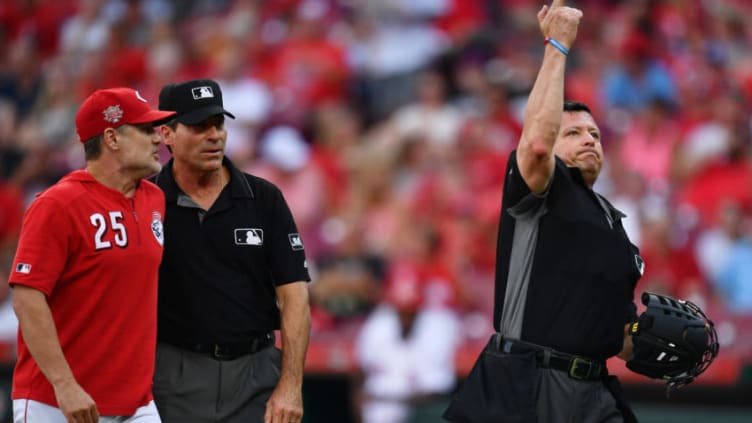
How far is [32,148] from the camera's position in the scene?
12.9 m

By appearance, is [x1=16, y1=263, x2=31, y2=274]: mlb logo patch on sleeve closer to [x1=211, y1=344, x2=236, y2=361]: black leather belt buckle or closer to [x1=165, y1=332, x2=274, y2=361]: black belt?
[x1=165, y1=332, x2=274, y2=361]: black belt

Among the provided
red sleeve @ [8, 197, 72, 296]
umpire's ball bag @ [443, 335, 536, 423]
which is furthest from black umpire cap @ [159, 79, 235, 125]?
umpire's ball bag @ [443, 335, 536, 423]

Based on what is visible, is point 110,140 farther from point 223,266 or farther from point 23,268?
point 223,266

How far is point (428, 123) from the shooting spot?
11.1 meters

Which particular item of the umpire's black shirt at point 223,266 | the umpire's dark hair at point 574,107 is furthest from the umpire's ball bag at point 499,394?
the umpire's dark hair at point 574,107

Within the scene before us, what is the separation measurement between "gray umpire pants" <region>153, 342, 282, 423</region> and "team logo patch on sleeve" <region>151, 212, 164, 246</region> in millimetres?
514

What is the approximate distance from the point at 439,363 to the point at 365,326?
2.58ft

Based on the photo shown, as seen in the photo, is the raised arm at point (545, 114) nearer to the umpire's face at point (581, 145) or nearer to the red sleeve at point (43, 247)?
the umpire's face at point (581, 145)

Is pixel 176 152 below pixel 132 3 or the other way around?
below

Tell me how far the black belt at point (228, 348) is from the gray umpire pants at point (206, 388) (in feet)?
0.06

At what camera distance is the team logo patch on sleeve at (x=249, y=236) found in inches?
207

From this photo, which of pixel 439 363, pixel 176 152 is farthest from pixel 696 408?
pixel 176 152

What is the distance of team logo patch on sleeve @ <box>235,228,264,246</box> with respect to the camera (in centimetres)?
525

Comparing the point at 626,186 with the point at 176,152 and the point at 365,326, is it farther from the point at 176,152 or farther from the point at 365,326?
the point at 176,152
